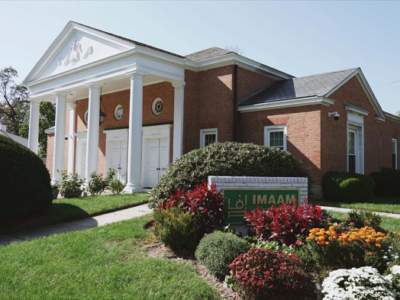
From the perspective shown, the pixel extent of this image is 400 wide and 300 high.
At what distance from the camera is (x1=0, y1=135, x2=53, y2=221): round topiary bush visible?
8.21m

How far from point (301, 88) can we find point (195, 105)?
487cm

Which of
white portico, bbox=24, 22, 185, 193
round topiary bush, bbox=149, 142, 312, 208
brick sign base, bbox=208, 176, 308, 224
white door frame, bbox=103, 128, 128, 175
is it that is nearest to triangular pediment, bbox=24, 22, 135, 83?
white portico, bbox=24, 22, 185, 193

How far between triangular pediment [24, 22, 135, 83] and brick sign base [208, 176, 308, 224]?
9.19 m

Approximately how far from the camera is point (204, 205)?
22.1 ft

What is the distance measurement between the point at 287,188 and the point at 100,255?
4.32 meters

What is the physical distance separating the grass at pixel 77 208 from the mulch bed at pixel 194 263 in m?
3.87

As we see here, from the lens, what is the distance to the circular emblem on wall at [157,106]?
58.2 ft

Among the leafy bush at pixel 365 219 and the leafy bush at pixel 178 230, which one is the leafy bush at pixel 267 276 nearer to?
the leafy bush at pixel 178 230

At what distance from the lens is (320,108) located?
13492 millimetres

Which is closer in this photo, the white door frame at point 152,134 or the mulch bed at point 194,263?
the mulch bed at point 194,263

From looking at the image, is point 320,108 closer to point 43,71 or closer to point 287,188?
point 287,188

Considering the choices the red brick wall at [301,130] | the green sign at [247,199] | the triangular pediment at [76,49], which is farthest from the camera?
the triangular pediment at [76,49]

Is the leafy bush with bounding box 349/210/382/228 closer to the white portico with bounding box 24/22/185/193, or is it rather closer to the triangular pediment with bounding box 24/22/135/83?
the white portico with bounding box 24/22/185/193

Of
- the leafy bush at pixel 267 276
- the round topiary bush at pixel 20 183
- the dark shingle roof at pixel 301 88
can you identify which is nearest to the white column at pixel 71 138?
the dark shingle roof at pixel 301 88
